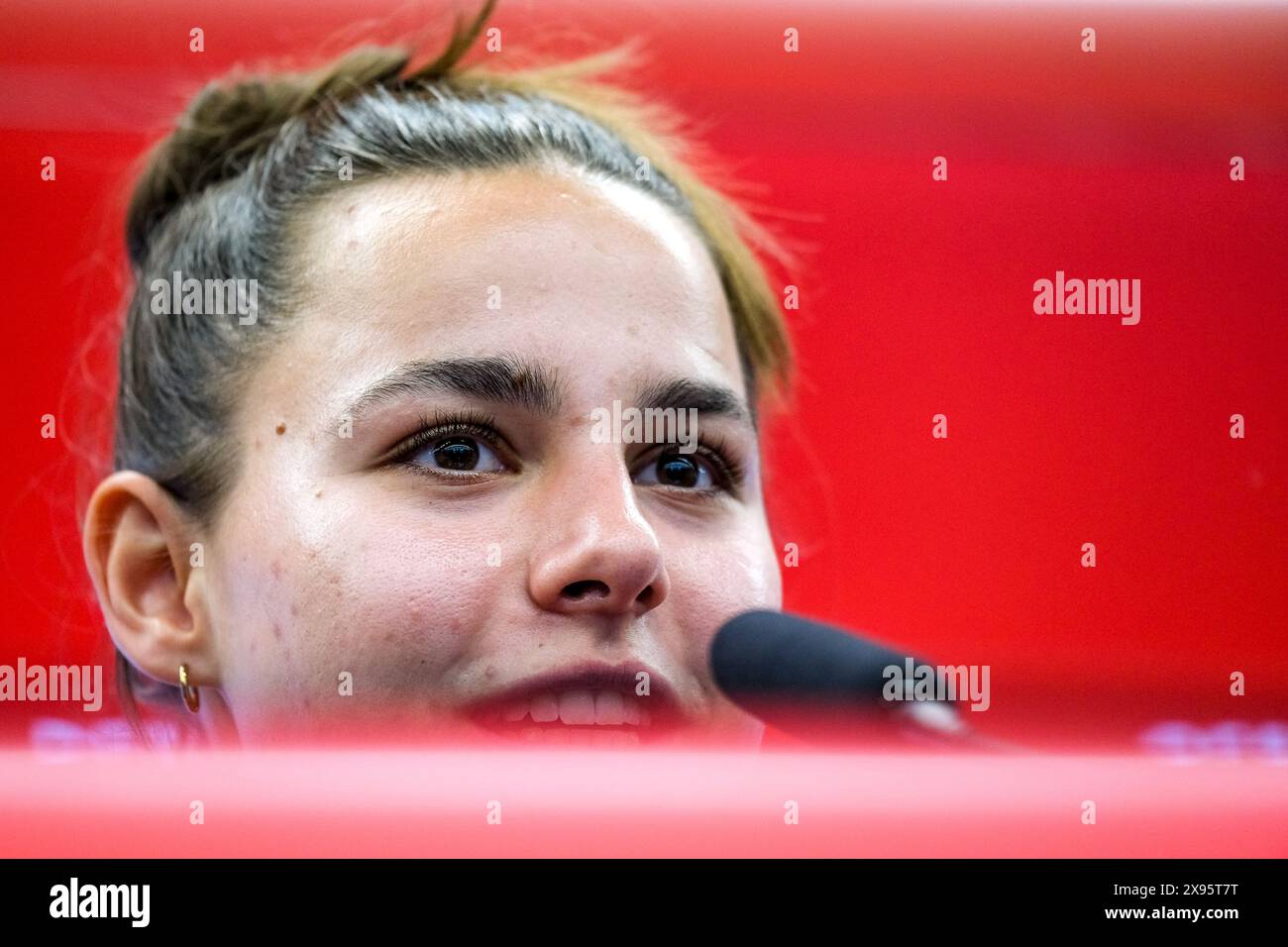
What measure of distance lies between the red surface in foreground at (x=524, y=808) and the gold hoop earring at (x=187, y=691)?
0.16 ft

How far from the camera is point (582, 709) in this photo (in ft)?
3.99

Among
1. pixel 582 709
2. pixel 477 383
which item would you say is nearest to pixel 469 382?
pixel 477 383

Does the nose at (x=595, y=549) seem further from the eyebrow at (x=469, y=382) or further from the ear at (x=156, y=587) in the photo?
the ear at (x=156, y=587)

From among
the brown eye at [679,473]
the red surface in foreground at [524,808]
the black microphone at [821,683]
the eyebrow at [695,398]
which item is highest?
the eyebrow at [695,398]

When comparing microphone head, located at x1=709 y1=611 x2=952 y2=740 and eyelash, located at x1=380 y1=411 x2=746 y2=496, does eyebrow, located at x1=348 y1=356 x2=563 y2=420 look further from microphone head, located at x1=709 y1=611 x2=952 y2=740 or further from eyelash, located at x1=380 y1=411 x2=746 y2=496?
microphone head, located at x1=709 y1=611 x2=952 y2=740

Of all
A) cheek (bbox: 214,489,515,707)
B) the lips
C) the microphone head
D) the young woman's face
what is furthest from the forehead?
the microphone head

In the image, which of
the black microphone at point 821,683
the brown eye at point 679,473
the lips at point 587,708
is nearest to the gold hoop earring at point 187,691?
the lips at point 587,708

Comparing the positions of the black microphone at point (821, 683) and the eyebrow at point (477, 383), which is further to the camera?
the eyebrow at point (477, 383)

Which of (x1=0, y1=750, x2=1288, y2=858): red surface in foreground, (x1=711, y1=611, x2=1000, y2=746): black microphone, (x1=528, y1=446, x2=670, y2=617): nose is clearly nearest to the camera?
(x1=711, y1=611, x2=1000, y2=746): black microphone

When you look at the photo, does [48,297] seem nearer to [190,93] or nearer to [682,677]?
[190,93]

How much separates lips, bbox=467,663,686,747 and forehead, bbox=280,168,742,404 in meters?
0.25

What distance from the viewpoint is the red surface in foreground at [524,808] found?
126cm

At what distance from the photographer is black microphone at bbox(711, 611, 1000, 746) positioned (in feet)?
2.14
